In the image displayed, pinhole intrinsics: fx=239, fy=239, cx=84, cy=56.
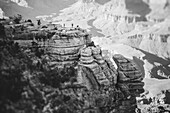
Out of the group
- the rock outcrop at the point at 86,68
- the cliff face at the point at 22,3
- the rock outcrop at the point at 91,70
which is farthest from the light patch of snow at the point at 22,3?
the rock outcrop at the point at 91,70

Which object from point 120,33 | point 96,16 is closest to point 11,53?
point 120,33

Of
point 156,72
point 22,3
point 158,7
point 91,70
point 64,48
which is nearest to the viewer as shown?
point 91,70

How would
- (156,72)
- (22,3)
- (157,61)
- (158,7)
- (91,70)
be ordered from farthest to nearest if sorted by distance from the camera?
1. (22,3)
2. (157,61)
3. (156,72)
4. (158,7)
5. (91,70)

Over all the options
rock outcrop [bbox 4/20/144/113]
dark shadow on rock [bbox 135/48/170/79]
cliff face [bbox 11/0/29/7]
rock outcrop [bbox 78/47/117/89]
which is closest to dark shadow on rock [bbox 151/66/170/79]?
dark shadow on rock [bbox 135/48/170/79]

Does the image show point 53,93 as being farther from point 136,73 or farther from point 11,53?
point 136,73

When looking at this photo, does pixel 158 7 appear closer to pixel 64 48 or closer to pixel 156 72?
pixel 64 48

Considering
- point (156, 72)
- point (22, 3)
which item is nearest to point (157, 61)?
point (156, 72)

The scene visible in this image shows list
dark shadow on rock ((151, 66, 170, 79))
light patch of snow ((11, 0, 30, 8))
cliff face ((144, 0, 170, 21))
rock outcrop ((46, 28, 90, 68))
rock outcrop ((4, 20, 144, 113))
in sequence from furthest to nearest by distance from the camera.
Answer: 1. light patch of snow ((11, 0, 30, 8))
2. dark shadow on rock ((151, 66, 170, 79))
3. cliff face ((144, 0, 170, 21))
4. rock outcrop ((46, 28, 90, 68))
5. rock outcrop ((4, 20, 144, 113))

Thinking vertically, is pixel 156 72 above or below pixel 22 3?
below

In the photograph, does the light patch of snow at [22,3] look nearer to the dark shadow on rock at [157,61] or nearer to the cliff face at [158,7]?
the dark shadow on rock at [157,61]

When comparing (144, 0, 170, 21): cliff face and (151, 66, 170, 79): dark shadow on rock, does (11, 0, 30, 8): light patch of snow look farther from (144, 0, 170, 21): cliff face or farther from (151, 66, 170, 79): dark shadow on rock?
(144, 0, 170, 21): cliff face

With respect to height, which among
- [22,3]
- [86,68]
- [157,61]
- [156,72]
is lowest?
[156,72]

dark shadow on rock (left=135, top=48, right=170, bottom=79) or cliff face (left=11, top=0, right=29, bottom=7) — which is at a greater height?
cliff face (left=11, top=0, right=29, bottom=7)
